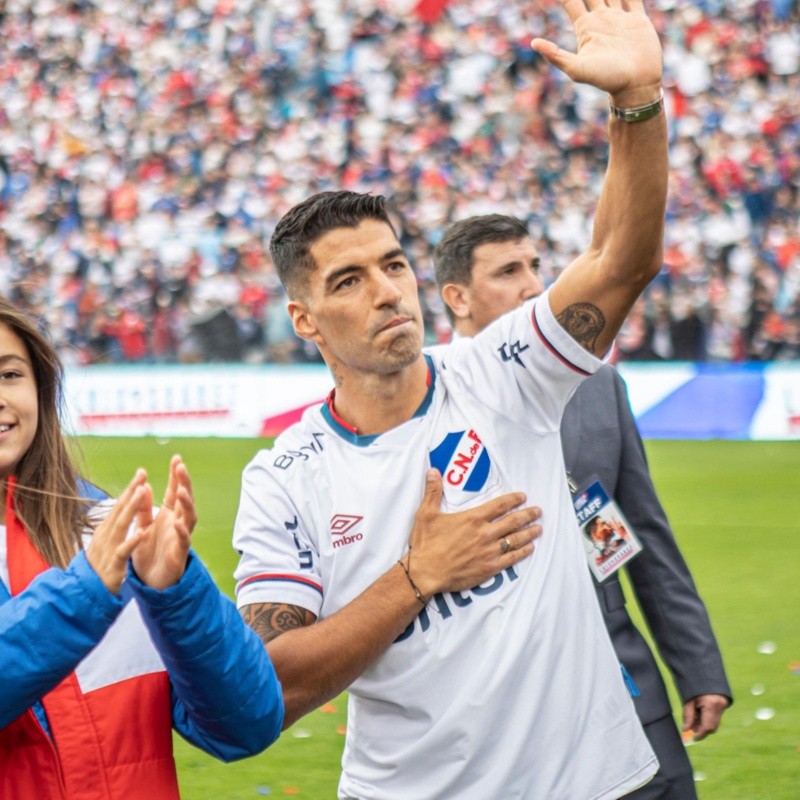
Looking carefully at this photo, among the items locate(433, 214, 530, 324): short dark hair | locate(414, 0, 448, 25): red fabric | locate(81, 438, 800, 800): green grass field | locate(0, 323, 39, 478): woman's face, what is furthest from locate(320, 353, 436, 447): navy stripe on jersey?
locate(414, 0, 448, 25): red fabric

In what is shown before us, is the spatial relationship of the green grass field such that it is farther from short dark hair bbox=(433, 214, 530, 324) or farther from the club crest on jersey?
short dark hair bbox=(433, 214, 530, 324)

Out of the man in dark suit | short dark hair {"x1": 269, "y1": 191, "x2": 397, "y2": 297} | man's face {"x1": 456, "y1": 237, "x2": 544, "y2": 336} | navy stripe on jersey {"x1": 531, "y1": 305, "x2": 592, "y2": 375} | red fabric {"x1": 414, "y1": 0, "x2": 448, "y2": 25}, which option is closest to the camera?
navy stripe on jersey {"x1": 531, "y1": 305, "x2": 592, "y2": 375}

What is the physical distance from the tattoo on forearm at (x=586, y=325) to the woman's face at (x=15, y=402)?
107 cm

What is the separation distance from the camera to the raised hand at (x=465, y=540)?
2760 mm

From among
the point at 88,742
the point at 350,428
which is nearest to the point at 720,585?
the point at 350,428

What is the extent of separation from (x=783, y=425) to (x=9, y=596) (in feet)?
40.4

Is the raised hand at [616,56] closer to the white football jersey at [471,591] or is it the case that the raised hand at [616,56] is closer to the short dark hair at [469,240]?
the white football jersey at [471,591]

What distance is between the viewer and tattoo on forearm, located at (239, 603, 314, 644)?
9.27 feet

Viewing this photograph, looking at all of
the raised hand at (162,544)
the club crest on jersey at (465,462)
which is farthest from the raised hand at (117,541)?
the club crest on jersey at (465,462)

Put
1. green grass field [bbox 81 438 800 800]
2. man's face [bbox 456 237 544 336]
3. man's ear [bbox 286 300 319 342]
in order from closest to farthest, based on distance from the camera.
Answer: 1. man's ear [bbox 286 300 319 342]
2. man's face [bbox 456 237 544 336]
3. green grass field [bbox 81 438 800 800]

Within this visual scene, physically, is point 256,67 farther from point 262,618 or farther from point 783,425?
point 262,618

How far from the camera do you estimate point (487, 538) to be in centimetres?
279

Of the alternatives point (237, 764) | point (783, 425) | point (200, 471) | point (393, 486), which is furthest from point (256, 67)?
point (393, 486)

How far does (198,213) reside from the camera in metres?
20.1
